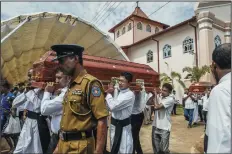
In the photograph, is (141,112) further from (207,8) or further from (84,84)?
(207,8)

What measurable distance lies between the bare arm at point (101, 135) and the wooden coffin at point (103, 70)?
90.7 inches

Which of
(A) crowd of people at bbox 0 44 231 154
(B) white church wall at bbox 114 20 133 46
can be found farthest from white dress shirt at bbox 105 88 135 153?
(B) white church wall at bbox 114 20 133 46

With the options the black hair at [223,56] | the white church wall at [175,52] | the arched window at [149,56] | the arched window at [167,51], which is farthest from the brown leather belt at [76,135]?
the arched window at [149,56]

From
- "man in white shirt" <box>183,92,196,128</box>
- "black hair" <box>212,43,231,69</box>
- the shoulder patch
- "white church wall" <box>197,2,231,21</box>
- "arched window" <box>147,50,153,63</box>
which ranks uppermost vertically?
"white church wall" <box>197,2,231,21</box>

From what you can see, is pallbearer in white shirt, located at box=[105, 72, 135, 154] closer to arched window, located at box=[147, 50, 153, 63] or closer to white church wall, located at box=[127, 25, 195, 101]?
white church wall, located at box=[127, 25, 195, 101]

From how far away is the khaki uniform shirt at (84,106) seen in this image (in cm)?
184

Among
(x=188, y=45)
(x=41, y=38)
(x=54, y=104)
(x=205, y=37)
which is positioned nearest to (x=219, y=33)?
(x=205, y=37)

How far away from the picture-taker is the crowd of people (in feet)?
4.33

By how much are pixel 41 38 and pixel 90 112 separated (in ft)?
23.2

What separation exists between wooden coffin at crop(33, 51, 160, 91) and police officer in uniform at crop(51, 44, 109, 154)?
2039mm

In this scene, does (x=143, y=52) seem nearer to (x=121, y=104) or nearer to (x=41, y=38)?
(x=41, y=38)

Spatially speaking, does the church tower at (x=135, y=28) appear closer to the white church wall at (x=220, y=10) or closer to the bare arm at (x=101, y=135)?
the white church wall at (x=220, y=10)

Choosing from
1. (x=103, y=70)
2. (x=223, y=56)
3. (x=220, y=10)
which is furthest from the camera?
(x=220, y=10)

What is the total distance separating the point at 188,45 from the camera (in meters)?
17.9
